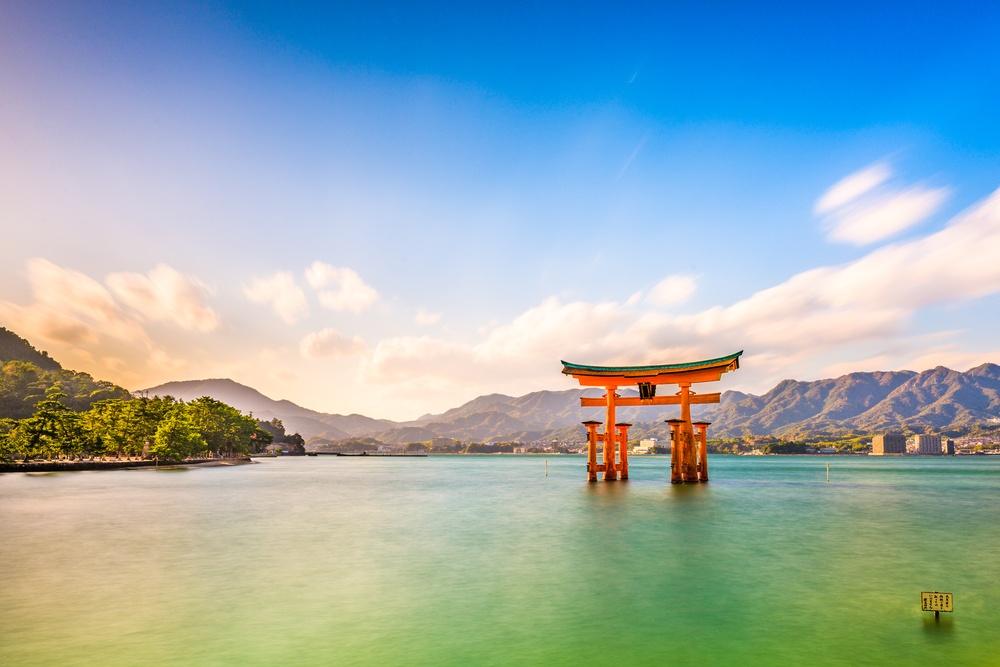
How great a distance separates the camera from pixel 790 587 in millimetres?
13547

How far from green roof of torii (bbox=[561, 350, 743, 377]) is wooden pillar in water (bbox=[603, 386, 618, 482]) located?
5.12ft

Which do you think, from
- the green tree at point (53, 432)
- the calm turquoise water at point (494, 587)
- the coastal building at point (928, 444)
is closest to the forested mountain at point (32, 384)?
the green tree at point (53, 432)

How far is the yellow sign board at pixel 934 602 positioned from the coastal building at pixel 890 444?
21106cm

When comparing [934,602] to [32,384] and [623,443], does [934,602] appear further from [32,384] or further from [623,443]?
[32,384]

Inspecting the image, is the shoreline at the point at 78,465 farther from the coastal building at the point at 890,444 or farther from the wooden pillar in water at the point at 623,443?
the coastal building at the point at 890,444

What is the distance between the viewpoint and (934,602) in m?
10.2

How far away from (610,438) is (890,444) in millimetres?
187126

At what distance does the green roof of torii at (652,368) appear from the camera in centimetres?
3662

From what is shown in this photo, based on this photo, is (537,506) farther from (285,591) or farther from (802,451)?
(802,451)

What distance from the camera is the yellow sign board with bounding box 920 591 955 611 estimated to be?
9930 millimetres

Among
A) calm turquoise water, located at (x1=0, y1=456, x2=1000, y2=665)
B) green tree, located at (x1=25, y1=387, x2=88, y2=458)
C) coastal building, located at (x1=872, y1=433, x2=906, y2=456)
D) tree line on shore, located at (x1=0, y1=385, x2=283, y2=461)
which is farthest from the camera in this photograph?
coastal building, located at (x1=872, y1=433, x2=906, y2=456)

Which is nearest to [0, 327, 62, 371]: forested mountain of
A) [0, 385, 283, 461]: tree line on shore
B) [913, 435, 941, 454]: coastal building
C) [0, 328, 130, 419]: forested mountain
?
[0, 328, 130, 419]: forested mountain

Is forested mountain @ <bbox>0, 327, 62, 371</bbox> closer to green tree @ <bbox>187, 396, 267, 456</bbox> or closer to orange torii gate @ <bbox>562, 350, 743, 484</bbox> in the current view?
green tree @ <bbox>187, 396, 267, 456</bbox>

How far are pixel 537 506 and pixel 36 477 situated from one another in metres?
48.2
